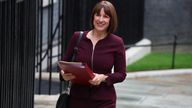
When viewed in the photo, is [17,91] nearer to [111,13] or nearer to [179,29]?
[111,13]

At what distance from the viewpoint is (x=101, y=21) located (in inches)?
242

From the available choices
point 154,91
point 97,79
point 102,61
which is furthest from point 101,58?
point 154,91

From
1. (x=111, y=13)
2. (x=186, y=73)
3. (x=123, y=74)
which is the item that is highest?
(x=111, y=13)

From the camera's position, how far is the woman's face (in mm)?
6164

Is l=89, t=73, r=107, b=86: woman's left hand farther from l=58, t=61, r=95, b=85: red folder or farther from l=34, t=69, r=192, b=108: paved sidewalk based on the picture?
l=34, t=69, r=192, b=108: paved sidewalk

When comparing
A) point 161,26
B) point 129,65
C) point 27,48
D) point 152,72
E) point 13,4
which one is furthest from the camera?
point 161,26

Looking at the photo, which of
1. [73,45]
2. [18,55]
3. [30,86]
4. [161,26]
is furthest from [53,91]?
[161,26]

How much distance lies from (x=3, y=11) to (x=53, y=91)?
4425 mm

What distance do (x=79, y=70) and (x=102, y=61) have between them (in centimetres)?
31

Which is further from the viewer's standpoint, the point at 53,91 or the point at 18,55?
the point at 53,91

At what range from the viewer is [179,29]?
2105cm

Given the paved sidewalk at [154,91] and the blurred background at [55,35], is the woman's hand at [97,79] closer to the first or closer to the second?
the blurred background at [55,35]

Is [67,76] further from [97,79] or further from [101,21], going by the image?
[101,21]

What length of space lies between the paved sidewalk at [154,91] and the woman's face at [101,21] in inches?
142
